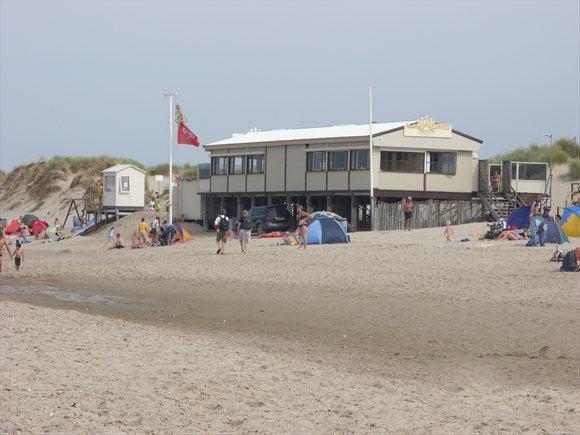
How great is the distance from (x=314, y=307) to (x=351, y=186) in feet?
64.1

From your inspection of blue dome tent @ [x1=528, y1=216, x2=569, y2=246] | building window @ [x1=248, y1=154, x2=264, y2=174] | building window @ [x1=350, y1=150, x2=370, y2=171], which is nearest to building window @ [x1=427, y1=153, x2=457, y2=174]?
building window @ [x1=350, y1=150, x2=370, y2=171]

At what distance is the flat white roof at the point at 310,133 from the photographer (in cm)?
3856

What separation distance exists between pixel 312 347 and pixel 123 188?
33834mm

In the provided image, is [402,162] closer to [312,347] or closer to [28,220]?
[28,220]

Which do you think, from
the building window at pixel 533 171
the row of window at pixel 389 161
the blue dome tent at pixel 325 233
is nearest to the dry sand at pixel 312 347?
the blue dome tent at pixel 325 233

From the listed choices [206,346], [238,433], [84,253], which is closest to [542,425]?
[238,433]

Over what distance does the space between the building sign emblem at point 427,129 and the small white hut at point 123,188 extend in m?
15.8

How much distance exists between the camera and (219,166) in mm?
43750

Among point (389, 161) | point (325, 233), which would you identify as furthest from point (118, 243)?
point (389, 161)

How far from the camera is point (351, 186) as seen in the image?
3778 cm

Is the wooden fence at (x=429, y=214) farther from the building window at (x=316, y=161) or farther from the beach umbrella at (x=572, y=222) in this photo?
A: the beach umbrella at (x=572, y=222)

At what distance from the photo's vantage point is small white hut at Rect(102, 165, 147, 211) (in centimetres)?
4672

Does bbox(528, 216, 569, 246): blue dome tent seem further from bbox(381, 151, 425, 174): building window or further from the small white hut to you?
the small white hut

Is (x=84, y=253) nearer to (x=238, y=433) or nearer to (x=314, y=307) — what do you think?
(x=314, y=307)
